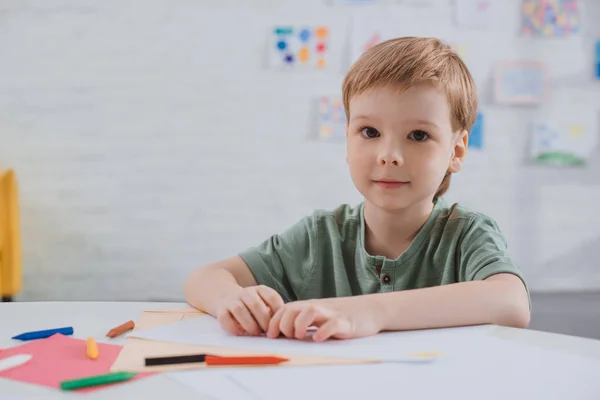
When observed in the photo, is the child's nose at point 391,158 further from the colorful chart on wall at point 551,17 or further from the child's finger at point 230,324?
the colorful chart on wall at point 551,17

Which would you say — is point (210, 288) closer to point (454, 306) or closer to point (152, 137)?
point (454, 306)

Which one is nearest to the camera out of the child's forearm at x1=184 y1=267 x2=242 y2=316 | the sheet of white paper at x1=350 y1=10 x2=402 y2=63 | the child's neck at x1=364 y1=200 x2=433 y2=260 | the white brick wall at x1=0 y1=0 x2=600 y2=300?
the child's forearm at x1=184 y1=267 x2=242 y2=316

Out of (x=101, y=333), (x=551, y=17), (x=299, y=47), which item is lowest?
(x=101, y=333)

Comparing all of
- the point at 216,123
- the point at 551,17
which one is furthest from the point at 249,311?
the point at 551,17

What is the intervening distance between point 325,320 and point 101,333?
25cm

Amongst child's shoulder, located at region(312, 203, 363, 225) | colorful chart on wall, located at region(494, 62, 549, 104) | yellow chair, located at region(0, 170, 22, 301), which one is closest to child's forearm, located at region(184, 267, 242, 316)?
child's shoulder, located at region(312, 203, 363, 225)

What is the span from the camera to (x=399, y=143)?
3.16 feet

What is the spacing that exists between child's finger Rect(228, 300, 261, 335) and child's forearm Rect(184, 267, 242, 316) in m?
0.05

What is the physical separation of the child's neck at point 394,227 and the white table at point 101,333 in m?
0.32

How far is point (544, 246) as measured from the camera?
3.25 metres

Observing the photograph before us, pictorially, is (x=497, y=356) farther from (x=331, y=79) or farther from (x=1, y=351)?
(x=331, y=79)

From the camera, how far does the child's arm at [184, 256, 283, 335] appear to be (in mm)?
758

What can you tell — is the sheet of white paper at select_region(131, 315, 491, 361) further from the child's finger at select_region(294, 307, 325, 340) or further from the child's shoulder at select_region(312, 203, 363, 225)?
the child's shoulder at select_region(312, 203, 363, 225)

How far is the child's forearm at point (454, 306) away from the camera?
2.55 ft
